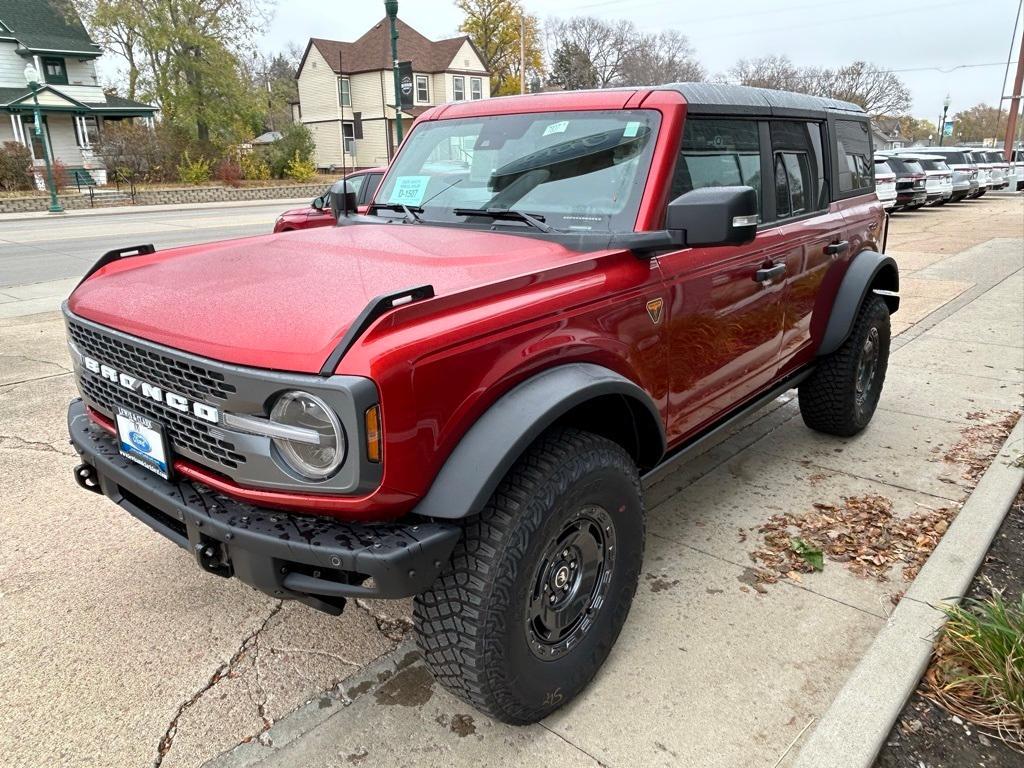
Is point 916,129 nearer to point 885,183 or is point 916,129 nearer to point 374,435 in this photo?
point 885,183

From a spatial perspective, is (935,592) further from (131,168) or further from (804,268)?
(131,168)

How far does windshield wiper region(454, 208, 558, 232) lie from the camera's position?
2.88 metres

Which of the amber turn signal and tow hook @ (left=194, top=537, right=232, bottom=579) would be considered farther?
tow hook @ (left=194, top=537, right=232, bottom=579)

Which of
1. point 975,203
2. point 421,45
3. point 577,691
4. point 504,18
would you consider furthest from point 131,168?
point 504,18

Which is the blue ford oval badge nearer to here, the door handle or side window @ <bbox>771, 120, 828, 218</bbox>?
the door handle

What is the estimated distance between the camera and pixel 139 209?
26406mm

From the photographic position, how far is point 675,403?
9.78 ft

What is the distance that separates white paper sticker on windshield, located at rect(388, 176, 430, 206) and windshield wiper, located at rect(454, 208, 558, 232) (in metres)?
0.33

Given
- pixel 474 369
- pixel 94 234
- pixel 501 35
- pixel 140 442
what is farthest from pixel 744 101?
pixel 501 35

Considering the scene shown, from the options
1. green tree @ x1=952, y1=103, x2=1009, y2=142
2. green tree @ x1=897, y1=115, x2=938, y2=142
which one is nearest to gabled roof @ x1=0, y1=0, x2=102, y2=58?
green tree @ x1=897, y1=115, x2=938, y2=142

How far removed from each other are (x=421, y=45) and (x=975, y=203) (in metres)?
37.1

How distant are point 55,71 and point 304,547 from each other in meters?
46.2

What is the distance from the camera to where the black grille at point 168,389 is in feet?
6.73

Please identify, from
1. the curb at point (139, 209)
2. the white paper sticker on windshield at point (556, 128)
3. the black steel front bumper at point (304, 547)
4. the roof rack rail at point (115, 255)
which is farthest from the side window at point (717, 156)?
the curb at point (139, 209)
